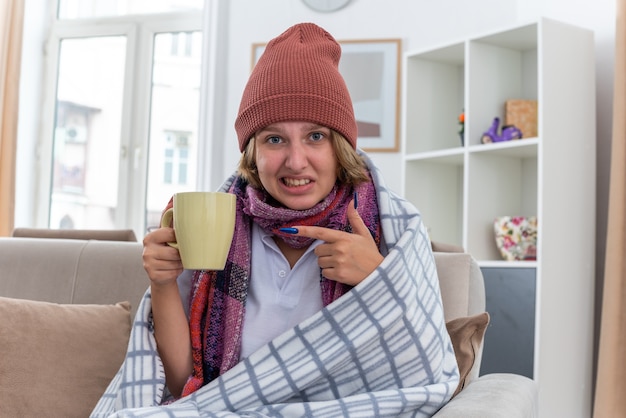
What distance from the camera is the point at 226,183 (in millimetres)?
1628

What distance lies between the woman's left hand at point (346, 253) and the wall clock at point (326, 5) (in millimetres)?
2970

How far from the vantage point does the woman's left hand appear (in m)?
1.24

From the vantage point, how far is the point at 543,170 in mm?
2955

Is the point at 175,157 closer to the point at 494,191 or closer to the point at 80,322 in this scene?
the point at 494,191

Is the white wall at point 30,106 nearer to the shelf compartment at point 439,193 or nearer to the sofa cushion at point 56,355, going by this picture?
the shelf compartment at point 439,193

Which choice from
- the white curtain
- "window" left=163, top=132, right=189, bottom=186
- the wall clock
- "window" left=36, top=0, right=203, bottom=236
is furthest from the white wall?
the wall clock

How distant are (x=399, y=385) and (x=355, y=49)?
2929 millimetres

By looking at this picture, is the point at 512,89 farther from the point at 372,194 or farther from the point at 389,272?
the point at 389,272

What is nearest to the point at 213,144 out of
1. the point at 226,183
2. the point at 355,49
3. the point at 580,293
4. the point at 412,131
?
the point at 355,49

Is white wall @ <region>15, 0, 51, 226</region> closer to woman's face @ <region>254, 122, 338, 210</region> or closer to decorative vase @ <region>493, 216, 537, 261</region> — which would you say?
decorative vase @ <region>493, 216, 537, 261</region>

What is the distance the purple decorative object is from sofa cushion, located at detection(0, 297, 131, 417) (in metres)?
1.90

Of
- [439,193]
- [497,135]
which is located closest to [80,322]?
[497,135]

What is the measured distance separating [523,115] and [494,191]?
33 centimetres

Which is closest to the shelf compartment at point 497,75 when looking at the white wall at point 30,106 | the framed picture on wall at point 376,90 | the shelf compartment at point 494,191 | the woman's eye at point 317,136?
the shelf compartment at point 494,191
